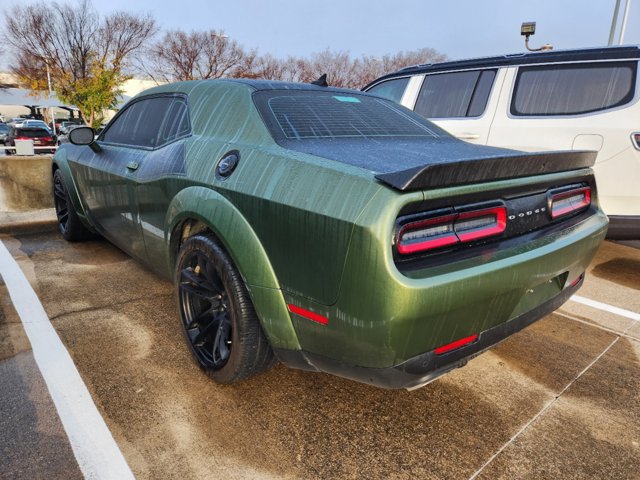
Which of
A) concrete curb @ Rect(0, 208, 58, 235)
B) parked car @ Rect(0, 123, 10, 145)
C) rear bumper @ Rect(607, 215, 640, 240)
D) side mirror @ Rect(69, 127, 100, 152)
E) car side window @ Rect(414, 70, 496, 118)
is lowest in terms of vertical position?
parked car @ Rect(0, 123, 10, 145)

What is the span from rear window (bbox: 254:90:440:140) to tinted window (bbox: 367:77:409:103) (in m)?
2.81

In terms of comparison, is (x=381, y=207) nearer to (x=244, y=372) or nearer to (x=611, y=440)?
(x=244, y=372)

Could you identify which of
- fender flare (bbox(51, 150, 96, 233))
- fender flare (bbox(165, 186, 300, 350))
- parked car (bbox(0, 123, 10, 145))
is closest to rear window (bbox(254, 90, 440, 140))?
fender flare (bbox(165, 186, 300, 350))

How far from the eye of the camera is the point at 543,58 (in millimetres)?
4352

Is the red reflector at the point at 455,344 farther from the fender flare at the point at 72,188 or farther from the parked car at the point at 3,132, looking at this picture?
the parked car at the point at 3,132

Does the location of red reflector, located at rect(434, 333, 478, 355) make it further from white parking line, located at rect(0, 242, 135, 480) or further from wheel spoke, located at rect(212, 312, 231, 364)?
white parking line, located at rect(0, 242, 135, 480)

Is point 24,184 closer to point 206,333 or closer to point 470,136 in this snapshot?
point 206,333

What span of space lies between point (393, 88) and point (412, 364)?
16.0ft

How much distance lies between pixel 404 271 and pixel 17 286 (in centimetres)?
336

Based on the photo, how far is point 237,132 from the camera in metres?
2.22

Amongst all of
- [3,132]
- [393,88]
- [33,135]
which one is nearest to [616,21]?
[393,88]

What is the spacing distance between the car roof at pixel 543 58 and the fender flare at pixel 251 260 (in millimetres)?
3798

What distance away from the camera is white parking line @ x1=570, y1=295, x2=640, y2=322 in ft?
11.1

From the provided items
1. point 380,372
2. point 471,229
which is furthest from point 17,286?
point 471,229
